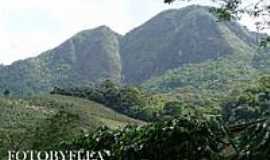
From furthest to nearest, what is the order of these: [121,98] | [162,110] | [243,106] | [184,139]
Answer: [121,98], [162,110], [243,106], [184,139]

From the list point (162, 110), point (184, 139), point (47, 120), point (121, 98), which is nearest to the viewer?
point (184, 139)

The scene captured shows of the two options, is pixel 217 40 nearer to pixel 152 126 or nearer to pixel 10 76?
pixel 10 76

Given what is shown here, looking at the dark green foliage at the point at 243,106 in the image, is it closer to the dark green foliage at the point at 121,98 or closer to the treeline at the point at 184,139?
the dark green foliage at the point at 121,98

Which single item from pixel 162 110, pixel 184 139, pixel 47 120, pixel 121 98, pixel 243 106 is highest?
pixel 121 98

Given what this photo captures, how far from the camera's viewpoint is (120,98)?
83312 millimetres

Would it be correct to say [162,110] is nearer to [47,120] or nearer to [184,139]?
[47,120]

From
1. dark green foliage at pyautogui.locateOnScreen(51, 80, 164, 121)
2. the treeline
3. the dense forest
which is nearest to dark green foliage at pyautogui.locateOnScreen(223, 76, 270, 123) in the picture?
the dense forest

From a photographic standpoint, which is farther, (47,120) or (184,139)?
(47,120)

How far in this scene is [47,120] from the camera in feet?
79.5

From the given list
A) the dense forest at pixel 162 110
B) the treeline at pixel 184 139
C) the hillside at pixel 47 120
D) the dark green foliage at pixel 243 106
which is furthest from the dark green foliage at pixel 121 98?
the treeline at pixel 184 139

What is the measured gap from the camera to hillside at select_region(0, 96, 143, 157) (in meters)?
21.7

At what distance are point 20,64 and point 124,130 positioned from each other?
180m

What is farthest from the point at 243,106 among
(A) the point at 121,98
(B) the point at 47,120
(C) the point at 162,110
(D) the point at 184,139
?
(D) the point at 184,139

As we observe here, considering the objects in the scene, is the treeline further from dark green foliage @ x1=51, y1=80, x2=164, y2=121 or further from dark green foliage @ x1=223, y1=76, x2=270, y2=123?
dark green foliage @ x1=51, y1=80, x2=164, y2=121
